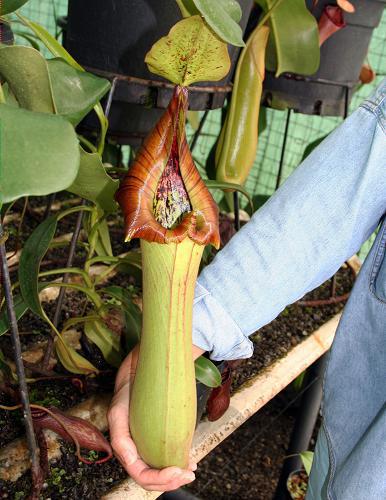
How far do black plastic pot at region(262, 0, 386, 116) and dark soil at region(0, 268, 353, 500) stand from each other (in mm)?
440

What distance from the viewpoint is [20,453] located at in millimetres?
731

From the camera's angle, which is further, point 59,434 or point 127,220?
point 59,434

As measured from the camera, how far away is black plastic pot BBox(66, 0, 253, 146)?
815mm

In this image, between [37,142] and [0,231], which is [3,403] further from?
[37,142]

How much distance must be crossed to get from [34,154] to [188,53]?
0.65 feet

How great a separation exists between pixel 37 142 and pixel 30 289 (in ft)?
1.27

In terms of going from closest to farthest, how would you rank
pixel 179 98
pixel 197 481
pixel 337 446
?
pixel 179 98 → pixel 337 446 → pixel 197 481

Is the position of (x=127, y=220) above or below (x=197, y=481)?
above

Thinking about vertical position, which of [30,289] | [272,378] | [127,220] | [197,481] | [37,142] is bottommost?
[197,481]

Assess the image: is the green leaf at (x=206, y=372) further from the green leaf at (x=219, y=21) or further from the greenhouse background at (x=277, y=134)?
the greenhouse background at (x=277, y=134)

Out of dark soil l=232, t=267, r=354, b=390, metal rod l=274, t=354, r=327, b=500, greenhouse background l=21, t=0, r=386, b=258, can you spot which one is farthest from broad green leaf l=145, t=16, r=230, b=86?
greenhouse background l=21, t=0, r=386, b=258

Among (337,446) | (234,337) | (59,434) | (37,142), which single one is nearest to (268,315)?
(234,337)

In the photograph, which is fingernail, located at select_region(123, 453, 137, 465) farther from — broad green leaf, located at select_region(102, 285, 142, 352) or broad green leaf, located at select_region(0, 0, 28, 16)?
broad green leaf, located at select_region(0, 0, 28, 16)

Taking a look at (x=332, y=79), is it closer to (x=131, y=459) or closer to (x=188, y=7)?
(x=188, y=7)
